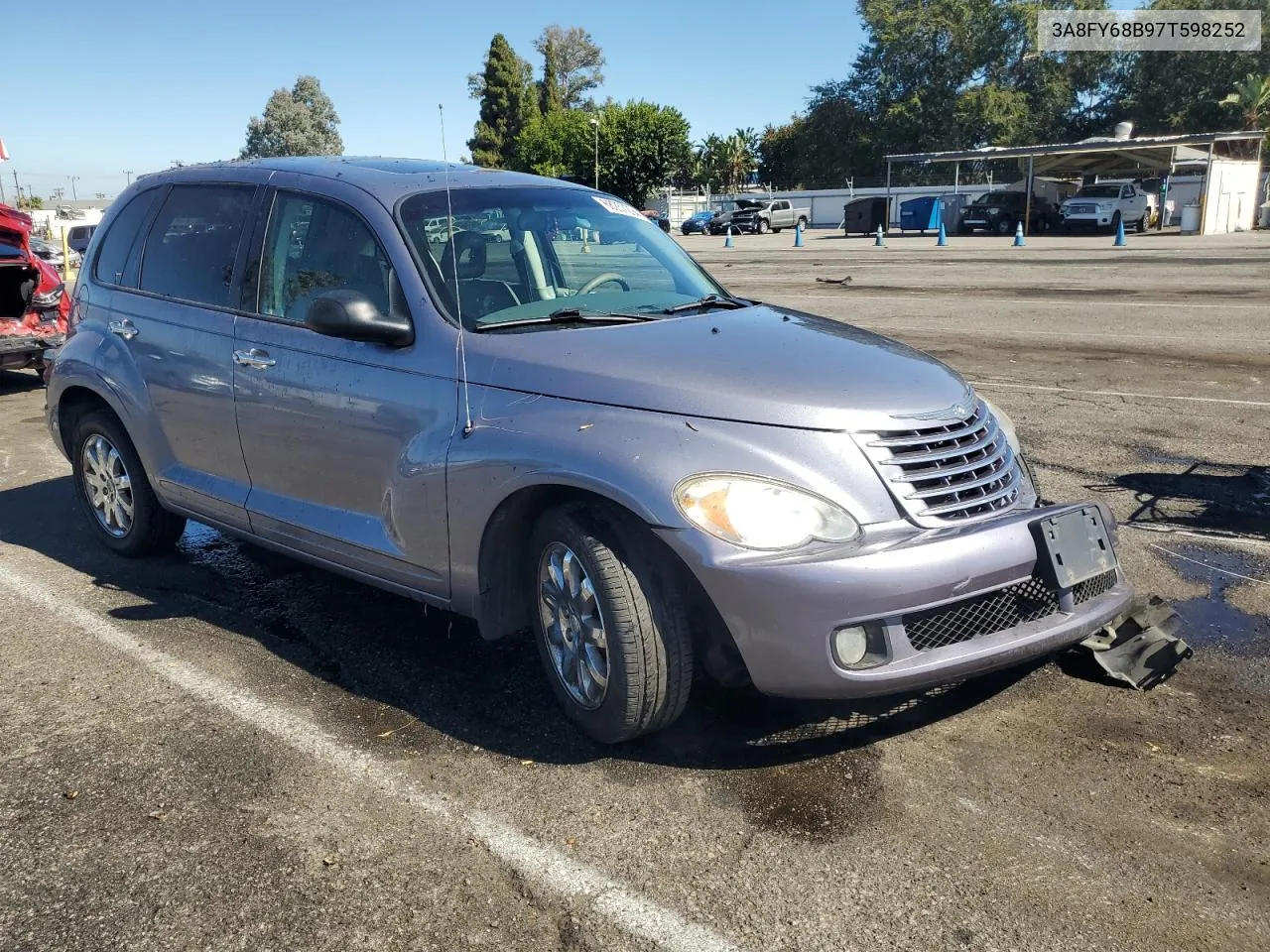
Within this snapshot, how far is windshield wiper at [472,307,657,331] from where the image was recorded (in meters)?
3.81

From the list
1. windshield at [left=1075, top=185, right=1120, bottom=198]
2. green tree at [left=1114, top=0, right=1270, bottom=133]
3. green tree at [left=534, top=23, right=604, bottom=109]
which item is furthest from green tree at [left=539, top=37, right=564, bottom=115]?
windshield at [left=1075, top=185, right=1120, bottom=198]

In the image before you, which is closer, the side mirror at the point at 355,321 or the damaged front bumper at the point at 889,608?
the damaged front bumper at the point at 889,608

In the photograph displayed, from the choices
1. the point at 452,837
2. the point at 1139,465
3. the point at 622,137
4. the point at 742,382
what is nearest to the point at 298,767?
the point at 452,837

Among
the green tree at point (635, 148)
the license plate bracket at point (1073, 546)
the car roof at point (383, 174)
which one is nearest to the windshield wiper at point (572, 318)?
the car roof at point (383, 174)

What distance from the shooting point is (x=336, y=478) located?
13.3 feet

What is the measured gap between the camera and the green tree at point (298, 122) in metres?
105

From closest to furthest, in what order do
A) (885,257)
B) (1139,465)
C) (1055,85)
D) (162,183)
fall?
(162,183) < (1139,465) < (885,257) < (1055,85)

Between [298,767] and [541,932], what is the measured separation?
1167mm

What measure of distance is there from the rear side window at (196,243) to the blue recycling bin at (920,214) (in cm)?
4332

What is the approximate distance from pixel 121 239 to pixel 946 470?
421 cm

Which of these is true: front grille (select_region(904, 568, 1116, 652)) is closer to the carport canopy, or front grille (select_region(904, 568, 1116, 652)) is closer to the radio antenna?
the radio antenna

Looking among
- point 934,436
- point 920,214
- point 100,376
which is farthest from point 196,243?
point 920,214

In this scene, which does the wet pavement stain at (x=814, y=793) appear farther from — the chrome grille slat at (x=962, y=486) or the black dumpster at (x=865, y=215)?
the black dumpster at (x=865, y=215)

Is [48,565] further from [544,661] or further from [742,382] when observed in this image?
[742,382]
